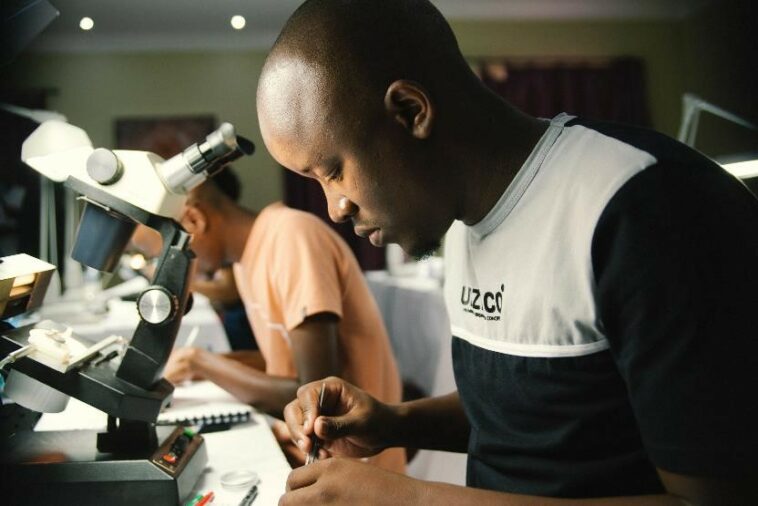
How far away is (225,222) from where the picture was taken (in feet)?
5.73

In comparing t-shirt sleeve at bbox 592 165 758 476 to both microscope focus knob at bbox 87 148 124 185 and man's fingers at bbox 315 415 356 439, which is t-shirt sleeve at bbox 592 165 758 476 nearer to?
man's fingers at bbox 315 415 356 439

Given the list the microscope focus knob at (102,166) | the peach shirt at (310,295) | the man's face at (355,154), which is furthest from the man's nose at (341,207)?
the peach shirt at (310,295)

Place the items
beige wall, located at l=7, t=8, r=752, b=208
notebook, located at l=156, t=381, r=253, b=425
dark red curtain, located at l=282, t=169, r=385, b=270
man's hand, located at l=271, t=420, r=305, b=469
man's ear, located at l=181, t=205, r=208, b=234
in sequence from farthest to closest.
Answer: dark red curtain, located at l=282, t=169, r=385, b=270, beige wall, located at l=7, t=8, r=752, b=208, man's ear, located at l=181, t=205, r=208, b=234, man's hand, located at l=271, t=420, r=305, b=469, notebook, located at l=156, t=381, r=253, b=425

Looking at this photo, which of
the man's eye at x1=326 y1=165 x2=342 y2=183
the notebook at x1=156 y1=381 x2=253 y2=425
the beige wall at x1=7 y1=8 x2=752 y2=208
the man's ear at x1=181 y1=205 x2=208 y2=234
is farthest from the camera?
the beige wall at x1=7 y1=8 x2=752 y2=208

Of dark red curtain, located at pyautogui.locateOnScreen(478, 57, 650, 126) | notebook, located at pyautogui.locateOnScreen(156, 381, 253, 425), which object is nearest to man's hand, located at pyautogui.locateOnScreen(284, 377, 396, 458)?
notebook, located at pyautogui.locateOnScreen(156, 381, 253, 425)

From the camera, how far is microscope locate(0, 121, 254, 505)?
90 centimetres

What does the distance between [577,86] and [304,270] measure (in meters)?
4.80

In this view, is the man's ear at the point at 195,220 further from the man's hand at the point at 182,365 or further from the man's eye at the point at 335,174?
the man's eye at the point at 335,174

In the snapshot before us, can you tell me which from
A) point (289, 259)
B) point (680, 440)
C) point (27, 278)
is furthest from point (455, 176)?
point (289, 259)

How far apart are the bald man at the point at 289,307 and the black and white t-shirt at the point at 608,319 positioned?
526 millimetres

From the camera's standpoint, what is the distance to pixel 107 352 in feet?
3.64

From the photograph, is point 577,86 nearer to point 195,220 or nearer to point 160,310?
point 195,220

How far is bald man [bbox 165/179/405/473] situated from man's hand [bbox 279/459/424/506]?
684 mm

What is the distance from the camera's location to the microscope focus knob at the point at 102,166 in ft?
3.21
